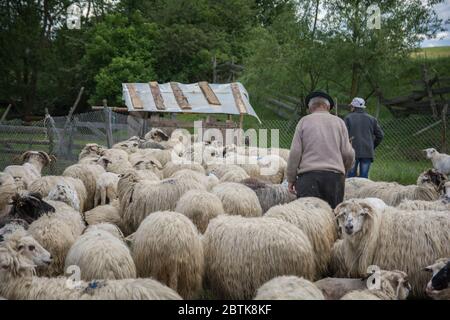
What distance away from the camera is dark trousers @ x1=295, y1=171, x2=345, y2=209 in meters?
5.73

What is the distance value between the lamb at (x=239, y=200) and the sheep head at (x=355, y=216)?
1.54 metres

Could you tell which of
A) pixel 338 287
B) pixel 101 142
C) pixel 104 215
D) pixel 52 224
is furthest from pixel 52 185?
pixel 101 142

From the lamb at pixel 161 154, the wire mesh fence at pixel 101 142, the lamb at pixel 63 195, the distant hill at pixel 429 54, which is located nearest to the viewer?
the lamb at pixel 63 195

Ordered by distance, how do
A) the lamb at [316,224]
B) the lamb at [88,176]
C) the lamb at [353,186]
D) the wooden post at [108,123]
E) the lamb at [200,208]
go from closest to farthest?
the lamb at [316,224] < the lamb at [200,208] < the lamb at [353,186] < the lamb at [88,176] < the wooden post at [108,123]

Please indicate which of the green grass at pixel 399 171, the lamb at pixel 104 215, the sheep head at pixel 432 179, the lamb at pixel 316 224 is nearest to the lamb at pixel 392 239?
the lamb at pixel 316 224

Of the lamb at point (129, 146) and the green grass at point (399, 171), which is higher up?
the lamb at point (129, 146)

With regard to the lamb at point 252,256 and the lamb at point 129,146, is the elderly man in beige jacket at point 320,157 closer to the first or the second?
the lamb at point 252,256

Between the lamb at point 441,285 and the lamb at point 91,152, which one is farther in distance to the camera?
the lamb at point 91,152

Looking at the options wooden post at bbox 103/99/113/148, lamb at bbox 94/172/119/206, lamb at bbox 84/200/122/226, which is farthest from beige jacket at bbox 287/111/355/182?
wooden post at bbox 103/99/113/148

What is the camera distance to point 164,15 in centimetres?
2806

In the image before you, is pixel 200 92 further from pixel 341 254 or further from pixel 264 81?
pixel 341 254

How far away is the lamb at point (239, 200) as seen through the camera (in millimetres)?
6207

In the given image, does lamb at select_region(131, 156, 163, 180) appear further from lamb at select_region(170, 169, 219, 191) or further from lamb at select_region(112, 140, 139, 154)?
lamb at select_region(112, 140, 139, 154)

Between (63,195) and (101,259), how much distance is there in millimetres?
2592
